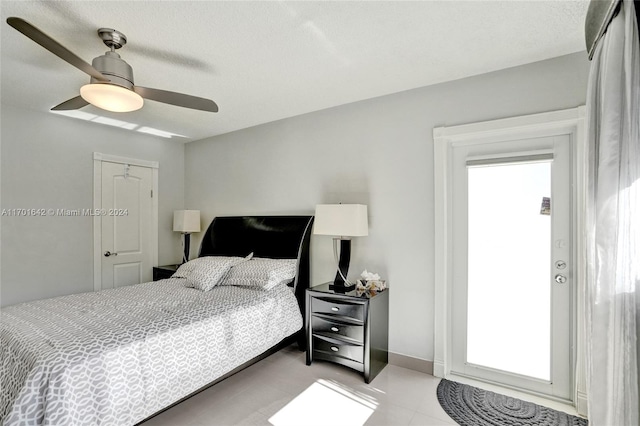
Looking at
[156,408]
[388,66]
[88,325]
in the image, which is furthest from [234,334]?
[388,66]

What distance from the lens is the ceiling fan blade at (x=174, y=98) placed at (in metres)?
2.19

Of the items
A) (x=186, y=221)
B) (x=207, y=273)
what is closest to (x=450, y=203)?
(x=207, y=273)

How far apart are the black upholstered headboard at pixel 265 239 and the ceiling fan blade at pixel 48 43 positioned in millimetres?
2133

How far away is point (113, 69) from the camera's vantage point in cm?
200

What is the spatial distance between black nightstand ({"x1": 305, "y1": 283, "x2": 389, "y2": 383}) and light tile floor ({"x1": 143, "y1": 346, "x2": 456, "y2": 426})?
13 centimetres

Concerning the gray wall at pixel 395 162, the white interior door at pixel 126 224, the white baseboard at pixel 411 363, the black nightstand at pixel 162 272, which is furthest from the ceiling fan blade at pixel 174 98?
the white baseboard at pixel 411 363

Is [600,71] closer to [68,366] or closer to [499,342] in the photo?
[499,342]

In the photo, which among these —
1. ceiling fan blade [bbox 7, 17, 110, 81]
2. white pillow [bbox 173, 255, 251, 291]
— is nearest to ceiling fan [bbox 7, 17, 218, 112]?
ceiling fan blade [bbox 7, 17, 110, 81]

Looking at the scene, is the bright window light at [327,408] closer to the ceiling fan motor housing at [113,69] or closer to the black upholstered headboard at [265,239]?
the black upholstered headboard at [265,239]

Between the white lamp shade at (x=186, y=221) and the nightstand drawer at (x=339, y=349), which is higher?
the white lamp shade at (x=186, y=221)

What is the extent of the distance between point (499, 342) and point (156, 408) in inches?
100

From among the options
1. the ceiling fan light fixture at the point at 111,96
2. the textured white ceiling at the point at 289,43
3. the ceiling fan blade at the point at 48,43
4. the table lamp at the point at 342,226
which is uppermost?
the textured white ceiling at the point at 289,43

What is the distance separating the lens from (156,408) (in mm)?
1946

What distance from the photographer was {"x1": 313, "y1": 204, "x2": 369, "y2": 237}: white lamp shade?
2938 mm
